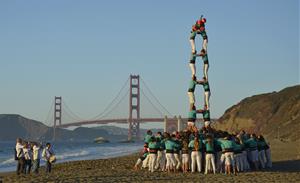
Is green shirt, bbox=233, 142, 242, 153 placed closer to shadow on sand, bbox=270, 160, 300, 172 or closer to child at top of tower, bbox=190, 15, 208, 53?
shadow on sand, bbox=270, 160, 300, 172

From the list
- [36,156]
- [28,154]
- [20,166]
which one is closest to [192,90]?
[36,156]

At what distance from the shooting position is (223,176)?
18531mm

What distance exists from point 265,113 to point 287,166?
174 ft

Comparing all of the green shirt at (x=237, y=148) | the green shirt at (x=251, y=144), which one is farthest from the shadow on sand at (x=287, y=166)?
the green shirt at (x=237, y=148)

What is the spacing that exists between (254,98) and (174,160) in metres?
67.0

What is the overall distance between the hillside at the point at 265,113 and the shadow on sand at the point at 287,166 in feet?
122

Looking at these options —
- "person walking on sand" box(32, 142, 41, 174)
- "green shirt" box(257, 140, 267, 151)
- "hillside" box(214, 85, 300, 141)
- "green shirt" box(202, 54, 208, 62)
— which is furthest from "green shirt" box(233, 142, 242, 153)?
"hillside" box(214, 85, 300, 141)

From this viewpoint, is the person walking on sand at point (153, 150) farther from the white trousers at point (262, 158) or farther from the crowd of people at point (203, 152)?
the white trousers at point (262, 158)

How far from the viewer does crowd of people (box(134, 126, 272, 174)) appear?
1939 cm

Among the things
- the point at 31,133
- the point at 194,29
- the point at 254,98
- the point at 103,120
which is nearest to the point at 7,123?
the point at 31,133

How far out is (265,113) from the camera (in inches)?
2977

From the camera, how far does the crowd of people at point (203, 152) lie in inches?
763

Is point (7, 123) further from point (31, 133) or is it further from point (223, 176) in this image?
point (223, 176)

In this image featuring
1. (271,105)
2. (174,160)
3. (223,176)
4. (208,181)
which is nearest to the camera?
(208,181)
